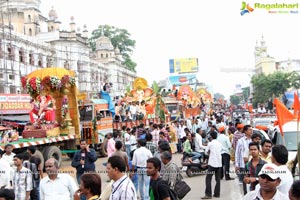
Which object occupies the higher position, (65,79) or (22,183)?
(65,79)

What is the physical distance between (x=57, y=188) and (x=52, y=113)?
10.4 meters

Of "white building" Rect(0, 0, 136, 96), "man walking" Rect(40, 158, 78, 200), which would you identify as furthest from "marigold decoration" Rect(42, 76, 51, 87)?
"white building" Rect(0, 0, 136, 96)

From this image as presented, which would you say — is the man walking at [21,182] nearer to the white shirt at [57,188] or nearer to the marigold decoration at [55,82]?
the white shirt at [57,188]

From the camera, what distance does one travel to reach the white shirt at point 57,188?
18.6 ft

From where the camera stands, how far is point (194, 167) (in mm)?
12789

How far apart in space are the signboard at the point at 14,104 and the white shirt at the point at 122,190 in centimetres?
2031

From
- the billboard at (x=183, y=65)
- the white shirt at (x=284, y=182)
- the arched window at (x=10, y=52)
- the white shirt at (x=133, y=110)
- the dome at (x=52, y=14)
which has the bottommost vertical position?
the white shirt at (x=284, y=182)

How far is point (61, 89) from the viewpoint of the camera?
16.3 meters

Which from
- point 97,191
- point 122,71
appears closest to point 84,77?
point 122,71

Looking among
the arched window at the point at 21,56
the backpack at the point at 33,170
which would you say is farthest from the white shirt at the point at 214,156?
the arched window at the point at 21,56

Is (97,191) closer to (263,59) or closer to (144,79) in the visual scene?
(144,79)

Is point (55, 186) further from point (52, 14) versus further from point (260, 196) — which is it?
point (52, 14)

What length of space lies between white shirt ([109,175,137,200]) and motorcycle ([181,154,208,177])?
8.19 meters

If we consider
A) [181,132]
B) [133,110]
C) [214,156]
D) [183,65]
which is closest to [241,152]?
[214,156]
